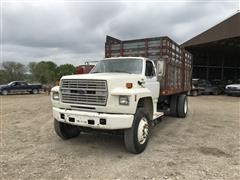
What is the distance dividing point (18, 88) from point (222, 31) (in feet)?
71.7

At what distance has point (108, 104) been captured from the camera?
5.20 metres

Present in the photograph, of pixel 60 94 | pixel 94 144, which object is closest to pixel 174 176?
pixel 94 144

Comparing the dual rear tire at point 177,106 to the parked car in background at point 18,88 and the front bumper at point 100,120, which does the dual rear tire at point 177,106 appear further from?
the parked car in background at point 18,88

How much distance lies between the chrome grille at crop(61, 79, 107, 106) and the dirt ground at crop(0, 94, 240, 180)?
3.75 feet

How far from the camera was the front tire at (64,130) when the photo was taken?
21.1ft

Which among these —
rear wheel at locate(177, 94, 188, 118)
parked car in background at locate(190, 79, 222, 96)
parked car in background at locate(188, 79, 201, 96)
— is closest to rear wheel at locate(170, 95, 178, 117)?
rear wheel at locate(177, 94, 188, 118)

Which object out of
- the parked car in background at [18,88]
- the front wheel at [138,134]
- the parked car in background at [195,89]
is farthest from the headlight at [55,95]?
the parked car in background at [18,88]

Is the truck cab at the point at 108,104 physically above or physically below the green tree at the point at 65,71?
below

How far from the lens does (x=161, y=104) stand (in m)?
8.97

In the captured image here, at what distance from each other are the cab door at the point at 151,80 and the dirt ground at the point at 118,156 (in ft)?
4.13

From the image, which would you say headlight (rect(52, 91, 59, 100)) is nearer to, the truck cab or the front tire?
the truck cab

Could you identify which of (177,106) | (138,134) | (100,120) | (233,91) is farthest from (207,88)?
(100,120)

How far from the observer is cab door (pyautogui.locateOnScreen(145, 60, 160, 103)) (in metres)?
6.59

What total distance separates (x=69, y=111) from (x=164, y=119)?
5074 millimetres
